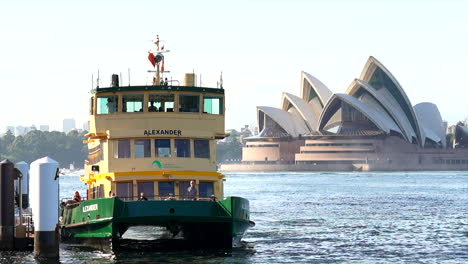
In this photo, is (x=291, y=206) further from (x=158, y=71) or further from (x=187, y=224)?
(x=187, y=224)

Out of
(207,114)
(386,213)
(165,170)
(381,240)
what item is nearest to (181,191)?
(165,170)

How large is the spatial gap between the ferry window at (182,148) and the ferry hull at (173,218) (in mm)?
2658

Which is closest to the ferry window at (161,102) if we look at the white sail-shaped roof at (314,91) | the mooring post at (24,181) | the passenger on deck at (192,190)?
the passenger on deck at (192,190)

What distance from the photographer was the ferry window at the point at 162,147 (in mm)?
33656

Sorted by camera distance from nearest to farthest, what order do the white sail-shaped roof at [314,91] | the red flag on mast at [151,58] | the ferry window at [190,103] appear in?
1. the ferry window at [190,103]
2. the red flag on mast at [151,58]
3. the white sail-shaped roof at [314,91]

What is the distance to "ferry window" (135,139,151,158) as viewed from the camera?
33562 mm

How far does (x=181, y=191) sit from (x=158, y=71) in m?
5.85

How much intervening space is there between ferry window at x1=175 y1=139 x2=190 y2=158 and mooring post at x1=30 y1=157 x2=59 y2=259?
5099 mm

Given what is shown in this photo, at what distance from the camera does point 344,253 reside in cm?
3528

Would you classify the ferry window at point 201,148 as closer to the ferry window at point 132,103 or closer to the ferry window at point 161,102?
the ferry window at point 161,102

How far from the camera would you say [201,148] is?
34.2m

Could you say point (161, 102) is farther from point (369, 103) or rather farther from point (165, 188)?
point (369, 103)

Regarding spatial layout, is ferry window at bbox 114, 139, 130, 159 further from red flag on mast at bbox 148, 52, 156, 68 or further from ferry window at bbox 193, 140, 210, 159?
red flag on mast at bbox 148, 52, 156, 68

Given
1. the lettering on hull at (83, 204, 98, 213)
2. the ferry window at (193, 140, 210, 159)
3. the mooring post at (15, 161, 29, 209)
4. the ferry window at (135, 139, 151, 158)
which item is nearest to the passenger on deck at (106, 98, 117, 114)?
the ferry window at (135, 139, 151, 158)
